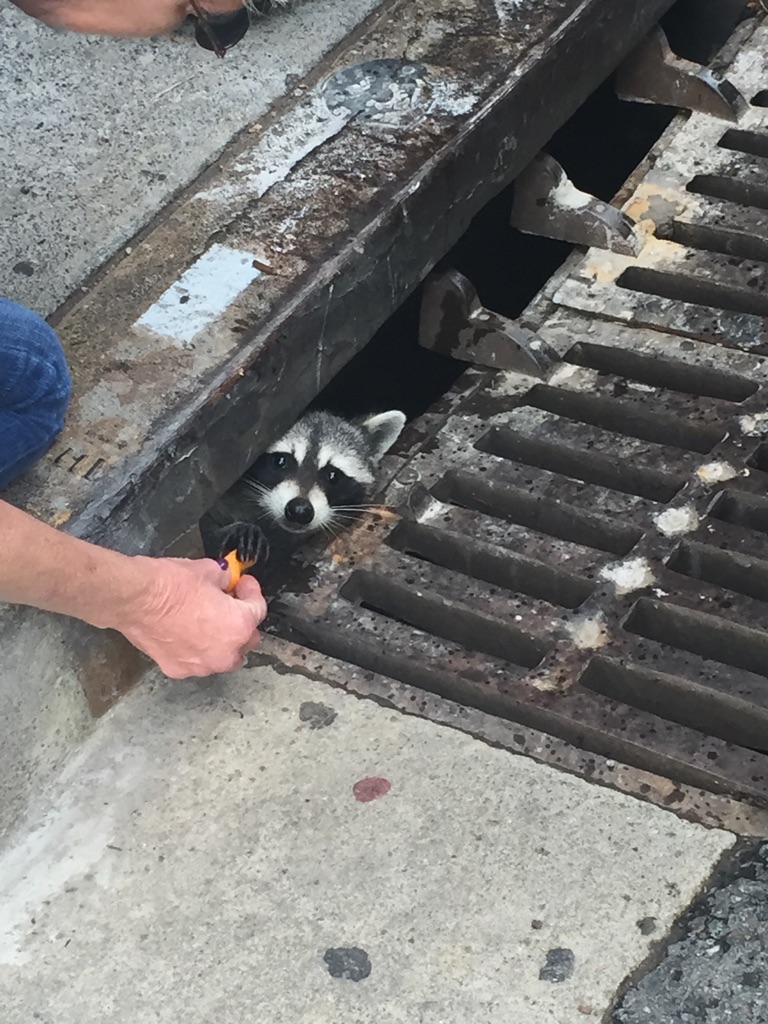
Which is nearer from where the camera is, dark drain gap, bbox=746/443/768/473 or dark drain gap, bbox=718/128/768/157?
dark drain gap, bbox=746/443/768/473

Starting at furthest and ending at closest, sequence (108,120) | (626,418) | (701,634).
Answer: (108,120) < (626,418) < (701,634)

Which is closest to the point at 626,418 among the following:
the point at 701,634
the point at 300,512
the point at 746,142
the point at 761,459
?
the point at 761,459

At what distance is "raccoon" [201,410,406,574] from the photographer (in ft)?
11.1

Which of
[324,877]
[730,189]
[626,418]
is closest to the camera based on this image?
[324,877]

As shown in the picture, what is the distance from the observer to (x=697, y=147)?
3848mm

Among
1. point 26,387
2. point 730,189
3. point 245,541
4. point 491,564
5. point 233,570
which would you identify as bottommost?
point 245,541

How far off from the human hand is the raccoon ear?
1.12 meters

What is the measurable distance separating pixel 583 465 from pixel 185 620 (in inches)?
44.0

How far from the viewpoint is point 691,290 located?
3439 mm

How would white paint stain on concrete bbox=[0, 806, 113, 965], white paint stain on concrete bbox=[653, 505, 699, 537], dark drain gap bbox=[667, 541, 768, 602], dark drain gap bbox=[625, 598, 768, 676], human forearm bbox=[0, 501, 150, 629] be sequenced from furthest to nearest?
white paint stain on concrete bbox=[653, 505, 699, 537], dark drain gap bbox=[667, 541, 768, 602], dark drain gap bbox=[625, 598, 768, 676], white paint stain on concrete bbox=[0, 806, 113, 965], human forearm bbox=[0, 501, 150, 629]

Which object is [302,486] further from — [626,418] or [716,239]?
[716,239]

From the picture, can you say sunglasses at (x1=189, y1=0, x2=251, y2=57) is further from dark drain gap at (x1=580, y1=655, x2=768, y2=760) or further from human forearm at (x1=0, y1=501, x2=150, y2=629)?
dark drain gap at (x1=580, y1=655, x2=768, y2=760)

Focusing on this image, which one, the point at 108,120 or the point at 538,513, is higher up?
the point at 108,120

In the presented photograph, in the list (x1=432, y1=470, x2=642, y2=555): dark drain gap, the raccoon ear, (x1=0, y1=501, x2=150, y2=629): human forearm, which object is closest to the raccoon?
the raccoon ear
